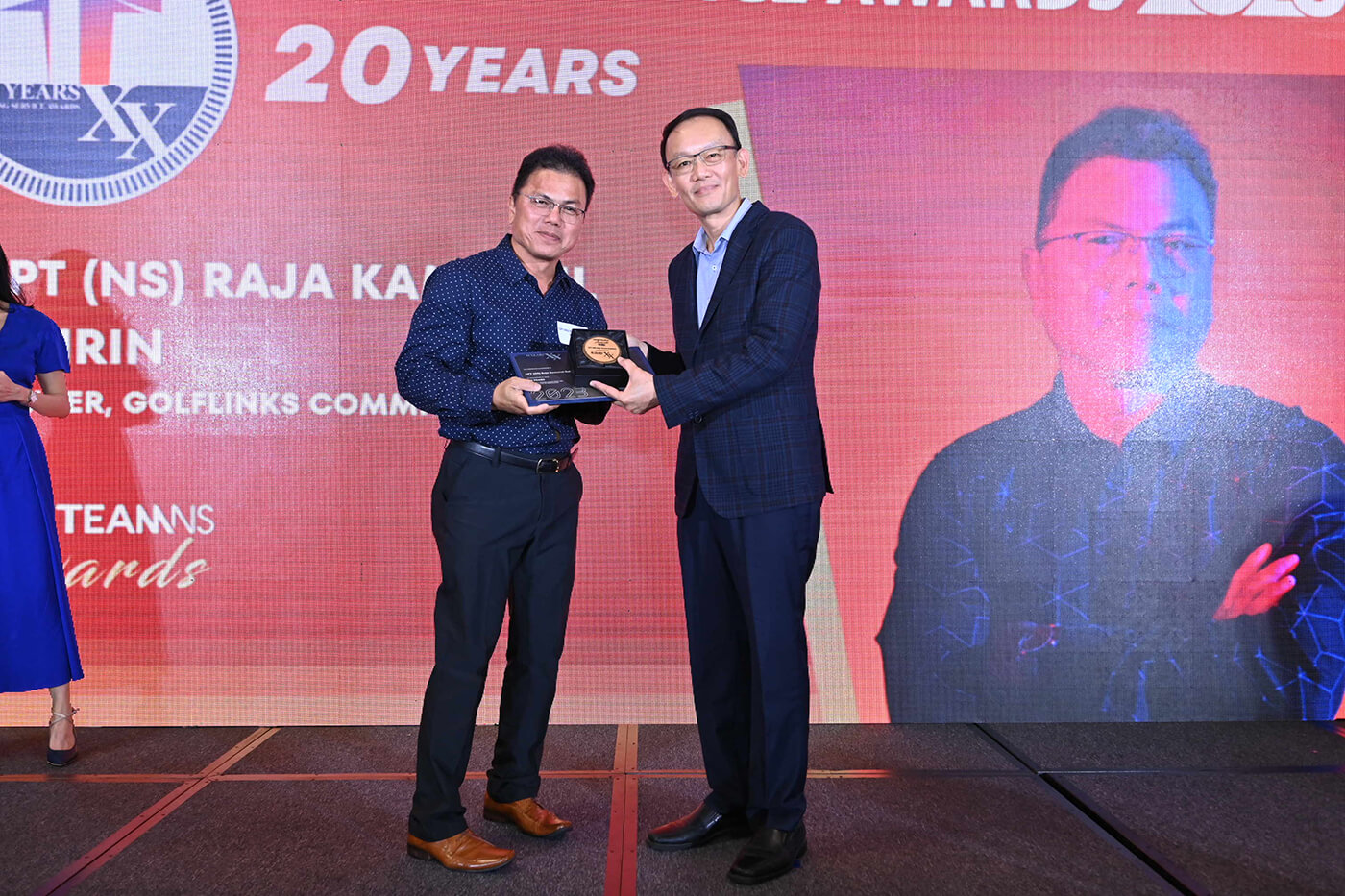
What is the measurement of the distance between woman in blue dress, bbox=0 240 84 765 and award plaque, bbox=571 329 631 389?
6.22ft

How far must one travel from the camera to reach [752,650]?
84.6 inches

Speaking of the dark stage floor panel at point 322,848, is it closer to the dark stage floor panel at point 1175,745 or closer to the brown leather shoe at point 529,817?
the brown leather shoe at point 529,817

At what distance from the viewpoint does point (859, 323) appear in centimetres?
330

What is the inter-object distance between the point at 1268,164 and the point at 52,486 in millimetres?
4378

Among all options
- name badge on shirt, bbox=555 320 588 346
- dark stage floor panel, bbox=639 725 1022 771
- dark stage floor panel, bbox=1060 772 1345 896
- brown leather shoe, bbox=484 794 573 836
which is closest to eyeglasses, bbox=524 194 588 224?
name badge on shirt, bbox=555 320 588 346

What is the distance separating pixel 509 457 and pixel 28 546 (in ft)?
5.73

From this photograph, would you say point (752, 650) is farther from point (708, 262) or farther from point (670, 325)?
point (670, 325)

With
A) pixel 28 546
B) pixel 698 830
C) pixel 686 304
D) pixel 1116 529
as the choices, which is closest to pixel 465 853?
pixel 698 830

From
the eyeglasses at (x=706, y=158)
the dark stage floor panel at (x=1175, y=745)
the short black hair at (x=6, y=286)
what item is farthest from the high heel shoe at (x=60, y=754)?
the dark stage floor panel at (x=1175, y=745)

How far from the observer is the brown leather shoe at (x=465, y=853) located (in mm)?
2104

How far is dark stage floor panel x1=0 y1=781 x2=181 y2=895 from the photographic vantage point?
2.14 metres

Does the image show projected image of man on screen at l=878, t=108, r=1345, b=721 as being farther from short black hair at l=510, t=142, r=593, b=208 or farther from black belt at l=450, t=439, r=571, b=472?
short black hair at l=510, t=142, r=593, b=208

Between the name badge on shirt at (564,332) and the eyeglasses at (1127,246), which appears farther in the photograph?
the eyeglasses at (1127,246)

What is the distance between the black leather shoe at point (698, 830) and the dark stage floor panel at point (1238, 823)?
987 mm
